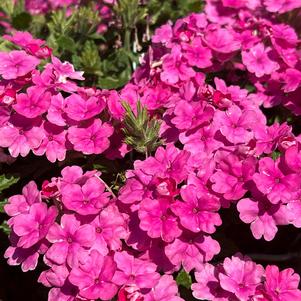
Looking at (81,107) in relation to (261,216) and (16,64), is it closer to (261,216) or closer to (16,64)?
(16,64)

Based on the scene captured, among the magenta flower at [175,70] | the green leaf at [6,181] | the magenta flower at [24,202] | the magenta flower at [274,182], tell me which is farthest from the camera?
the magenta flower at [175,70]

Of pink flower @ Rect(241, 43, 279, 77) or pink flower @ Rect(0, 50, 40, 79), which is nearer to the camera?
pink flower @ Rect(0, 50, 40, 79)

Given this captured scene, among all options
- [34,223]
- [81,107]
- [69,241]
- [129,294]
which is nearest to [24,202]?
[34,223]

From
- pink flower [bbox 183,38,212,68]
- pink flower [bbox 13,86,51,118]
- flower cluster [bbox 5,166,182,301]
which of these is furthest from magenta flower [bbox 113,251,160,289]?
pink flower [bbox 183,38,212,68]

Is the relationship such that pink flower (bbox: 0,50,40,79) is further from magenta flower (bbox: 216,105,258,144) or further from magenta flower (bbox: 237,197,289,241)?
magenta flower (bbox: 237,197,289,241)

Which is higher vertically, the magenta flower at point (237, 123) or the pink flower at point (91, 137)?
the magenta flower at point (237, 123)

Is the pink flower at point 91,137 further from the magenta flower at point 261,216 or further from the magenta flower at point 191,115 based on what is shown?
the magenta flower at point 261,216

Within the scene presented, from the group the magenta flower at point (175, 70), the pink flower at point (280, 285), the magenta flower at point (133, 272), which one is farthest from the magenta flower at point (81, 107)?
the pink flower at point (280, 285)
